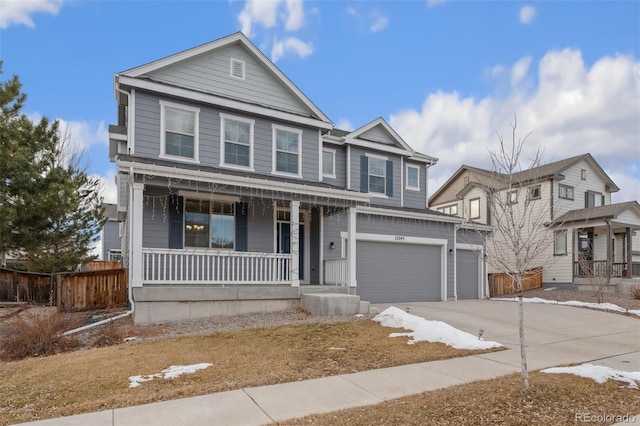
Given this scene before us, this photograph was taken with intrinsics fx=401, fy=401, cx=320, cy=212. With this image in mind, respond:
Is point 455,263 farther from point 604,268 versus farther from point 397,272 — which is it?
point 604,268

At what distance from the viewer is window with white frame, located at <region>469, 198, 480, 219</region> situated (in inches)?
1001

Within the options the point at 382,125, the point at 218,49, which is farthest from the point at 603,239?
the point at 218,49

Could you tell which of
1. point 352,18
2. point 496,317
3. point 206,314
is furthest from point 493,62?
point 206,314

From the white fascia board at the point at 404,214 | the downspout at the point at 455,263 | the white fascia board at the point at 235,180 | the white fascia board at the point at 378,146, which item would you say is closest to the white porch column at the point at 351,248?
the white fascia board at the point at 235,180

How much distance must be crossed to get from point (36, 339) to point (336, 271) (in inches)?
313

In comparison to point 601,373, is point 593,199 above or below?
above

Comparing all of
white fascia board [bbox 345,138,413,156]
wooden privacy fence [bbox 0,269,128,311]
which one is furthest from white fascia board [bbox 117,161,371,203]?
wooden privacy fence [bbox 0,269,128,311]

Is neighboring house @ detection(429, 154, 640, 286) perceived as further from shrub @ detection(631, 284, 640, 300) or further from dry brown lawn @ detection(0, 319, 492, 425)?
dry brown lawn @ detection(0, 319, 492, 425)

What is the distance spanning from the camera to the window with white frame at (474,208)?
83.4 feet

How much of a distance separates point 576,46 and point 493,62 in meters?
2.72

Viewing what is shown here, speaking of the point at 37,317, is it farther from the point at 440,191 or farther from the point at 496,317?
the point at 440,191

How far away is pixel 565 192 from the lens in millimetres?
22969

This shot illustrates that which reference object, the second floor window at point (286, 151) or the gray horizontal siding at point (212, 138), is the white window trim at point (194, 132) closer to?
the gray horizontal siding at point (212, 138)

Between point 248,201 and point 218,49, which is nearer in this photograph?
point 248,201
